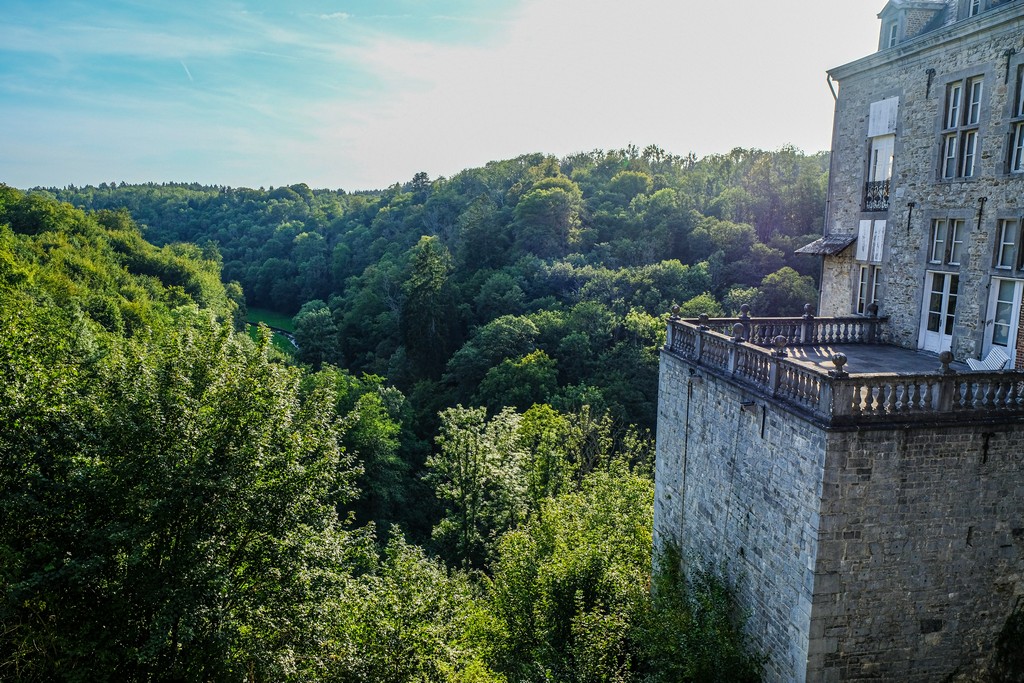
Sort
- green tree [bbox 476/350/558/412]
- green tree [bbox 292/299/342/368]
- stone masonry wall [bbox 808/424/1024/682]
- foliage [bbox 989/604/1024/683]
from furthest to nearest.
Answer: green tree [bbox 292/299/342/368], green tree [bbox 476/350/558/412], foliage [bbox 989/604/1024/683], stone masonry wall [bbox 808/424/1024/682]

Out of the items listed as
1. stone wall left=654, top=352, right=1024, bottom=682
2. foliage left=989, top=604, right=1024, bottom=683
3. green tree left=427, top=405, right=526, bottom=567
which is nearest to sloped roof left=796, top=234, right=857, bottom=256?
stone wall left=654, top=352, right=1024, bottom=682

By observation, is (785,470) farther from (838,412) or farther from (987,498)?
(987,498)

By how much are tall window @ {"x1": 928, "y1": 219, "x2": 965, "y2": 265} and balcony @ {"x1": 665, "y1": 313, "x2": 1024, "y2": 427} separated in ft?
7.19

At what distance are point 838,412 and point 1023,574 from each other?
15.7ft

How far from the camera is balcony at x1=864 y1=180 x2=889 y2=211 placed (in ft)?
54.6

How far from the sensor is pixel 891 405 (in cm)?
1016

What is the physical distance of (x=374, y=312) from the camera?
65.4 metres

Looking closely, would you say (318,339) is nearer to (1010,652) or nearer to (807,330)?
(807,330)

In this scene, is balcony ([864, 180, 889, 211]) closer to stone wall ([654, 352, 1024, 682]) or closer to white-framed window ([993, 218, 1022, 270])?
white-framed window ([993, 218, 1022, 270])

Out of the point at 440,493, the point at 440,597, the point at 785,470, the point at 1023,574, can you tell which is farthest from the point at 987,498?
the point at 440,493

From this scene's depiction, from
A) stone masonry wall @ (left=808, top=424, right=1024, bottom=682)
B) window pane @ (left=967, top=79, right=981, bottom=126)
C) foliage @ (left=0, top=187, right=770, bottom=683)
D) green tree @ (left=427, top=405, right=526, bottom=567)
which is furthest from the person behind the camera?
green tree @ (left=427, top=405, right=526, bottom=567)

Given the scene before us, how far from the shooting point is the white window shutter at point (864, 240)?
17203 millimetres

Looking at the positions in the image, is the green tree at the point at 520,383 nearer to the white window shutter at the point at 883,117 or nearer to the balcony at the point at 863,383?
the white window shutter at the point at 883,117

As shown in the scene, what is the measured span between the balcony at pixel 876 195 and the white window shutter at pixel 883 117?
1.21 m
